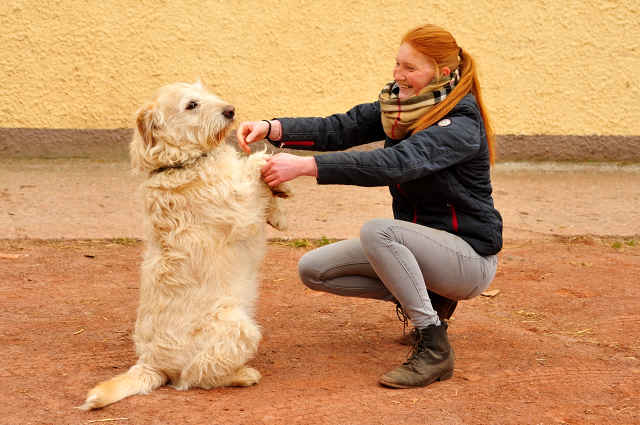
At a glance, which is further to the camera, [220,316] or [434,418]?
[220,316]

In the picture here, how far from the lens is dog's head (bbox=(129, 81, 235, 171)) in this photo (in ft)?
11.3

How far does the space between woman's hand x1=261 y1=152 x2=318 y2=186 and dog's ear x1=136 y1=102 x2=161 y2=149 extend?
65 cm

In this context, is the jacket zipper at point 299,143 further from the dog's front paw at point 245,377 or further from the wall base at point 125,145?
the wall base at point 125,145

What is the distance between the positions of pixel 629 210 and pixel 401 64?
14.0 feet

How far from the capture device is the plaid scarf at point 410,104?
11.6 feet

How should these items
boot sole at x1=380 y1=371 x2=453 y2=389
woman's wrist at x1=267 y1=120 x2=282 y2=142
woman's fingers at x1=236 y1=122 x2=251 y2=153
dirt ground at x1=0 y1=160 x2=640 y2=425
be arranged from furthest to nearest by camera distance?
woman's wrist at x1=267 y1=120 x2=282 y2=142 → woman's fingers at x1=236 y1=122 x2=251 y2=153 → boot sole at x1=380 y1=371 x2=453 y2=389 → dirt ground at x1=0 y1=160 x2=640 y2=425

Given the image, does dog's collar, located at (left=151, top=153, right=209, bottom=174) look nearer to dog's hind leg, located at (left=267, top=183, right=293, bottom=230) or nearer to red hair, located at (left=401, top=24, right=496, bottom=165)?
dog's hind leg, located at (left=267, top=183, right=293, bottom=230)

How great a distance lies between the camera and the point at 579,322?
171 inches

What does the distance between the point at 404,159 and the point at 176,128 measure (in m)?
1.21

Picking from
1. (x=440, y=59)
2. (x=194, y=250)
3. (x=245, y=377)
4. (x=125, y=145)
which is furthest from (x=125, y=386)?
(x=125, y=145)

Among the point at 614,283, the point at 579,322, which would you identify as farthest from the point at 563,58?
the point at 579,322

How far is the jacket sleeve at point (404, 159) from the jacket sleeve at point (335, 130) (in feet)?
2.20

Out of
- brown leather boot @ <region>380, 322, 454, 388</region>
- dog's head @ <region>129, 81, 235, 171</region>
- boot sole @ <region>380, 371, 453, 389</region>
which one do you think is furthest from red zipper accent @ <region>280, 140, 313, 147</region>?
boot sole @ <region>380, 371, 453, 389</region>

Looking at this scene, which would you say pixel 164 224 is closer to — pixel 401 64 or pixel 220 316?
pixel 220 316
